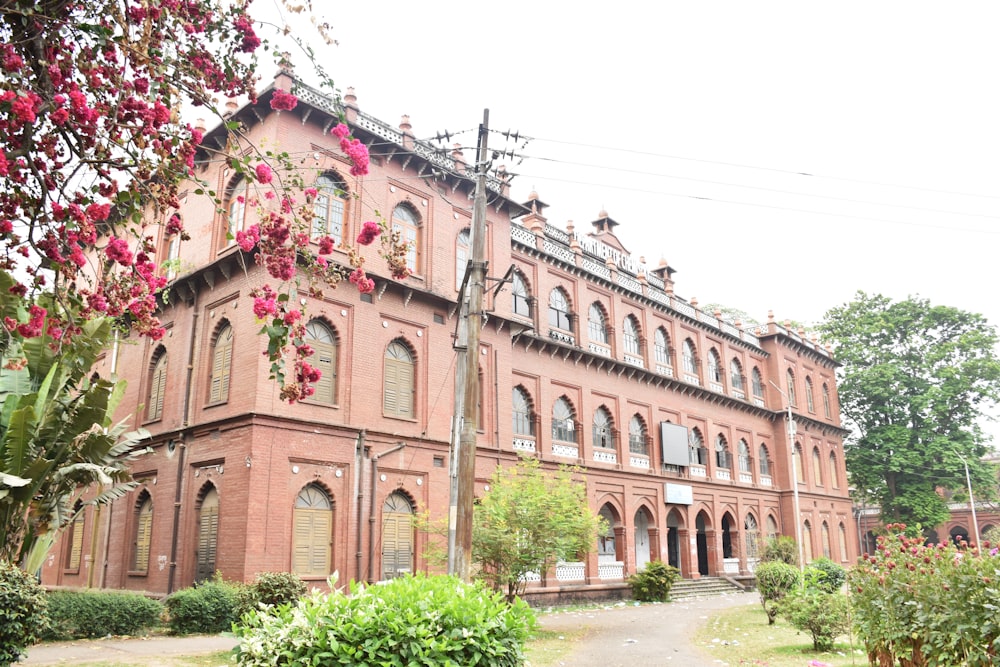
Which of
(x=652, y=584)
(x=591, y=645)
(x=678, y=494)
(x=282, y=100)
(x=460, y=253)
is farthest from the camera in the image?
(x=678, y=494)

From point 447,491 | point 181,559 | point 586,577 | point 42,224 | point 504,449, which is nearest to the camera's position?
point 42,224

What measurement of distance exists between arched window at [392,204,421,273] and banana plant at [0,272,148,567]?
29.5 feet

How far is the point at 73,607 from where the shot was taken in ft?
46.8

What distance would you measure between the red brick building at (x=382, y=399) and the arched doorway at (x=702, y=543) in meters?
0.11

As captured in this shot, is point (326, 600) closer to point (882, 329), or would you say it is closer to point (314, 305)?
point (314, 305)

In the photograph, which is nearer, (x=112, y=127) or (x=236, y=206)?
(x=112, y=127)

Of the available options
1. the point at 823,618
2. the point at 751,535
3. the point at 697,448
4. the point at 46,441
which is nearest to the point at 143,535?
the point at 46,441

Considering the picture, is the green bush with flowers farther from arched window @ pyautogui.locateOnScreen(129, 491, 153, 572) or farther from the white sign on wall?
the white sign on wall

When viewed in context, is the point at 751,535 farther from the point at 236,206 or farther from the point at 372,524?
the point at 236,206

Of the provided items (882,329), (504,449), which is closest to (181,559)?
(504,449)

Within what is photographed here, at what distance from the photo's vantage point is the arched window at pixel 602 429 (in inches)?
1114

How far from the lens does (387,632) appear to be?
19.1 ft

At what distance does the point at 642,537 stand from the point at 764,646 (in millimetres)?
14941

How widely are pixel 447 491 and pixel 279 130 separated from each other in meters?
9.82
